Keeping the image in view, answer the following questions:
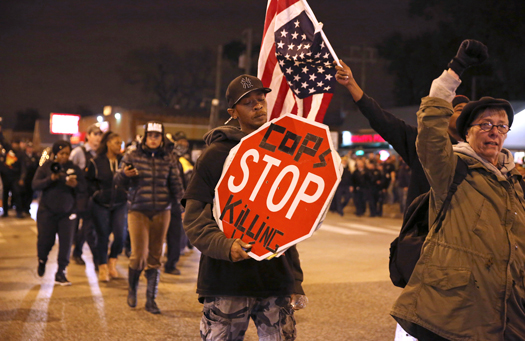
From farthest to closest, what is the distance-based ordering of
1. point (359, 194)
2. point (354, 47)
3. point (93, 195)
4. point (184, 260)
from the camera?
point (354, 47) → point (359, 194) → point (184, 260) → point (93, 195)

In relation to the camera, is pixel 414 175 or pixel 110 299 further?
pixel 110 299

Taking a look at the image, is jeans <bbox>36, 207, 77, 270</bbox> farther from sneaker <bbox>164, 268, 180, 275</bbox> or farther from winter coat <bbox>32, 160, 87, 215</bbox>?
sneaker <bbox>164, 268, 180, 275</bbox>

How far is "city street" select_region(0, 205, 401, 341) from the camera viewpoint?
5730 mm

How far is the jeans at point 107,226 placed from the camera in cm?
837

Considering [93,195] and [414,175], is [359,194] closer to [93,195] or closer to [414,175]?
[93,195]

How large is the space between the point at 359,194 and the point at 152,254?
594 inches

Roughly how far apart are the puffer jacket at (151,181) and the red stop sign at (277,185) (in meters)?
3.58

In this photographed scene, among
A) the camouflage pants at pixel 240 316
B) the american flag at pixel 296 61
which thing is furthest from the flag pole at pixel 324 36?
the camouflage pants at pixel 240 316

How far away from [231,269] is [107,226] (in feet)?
18.7

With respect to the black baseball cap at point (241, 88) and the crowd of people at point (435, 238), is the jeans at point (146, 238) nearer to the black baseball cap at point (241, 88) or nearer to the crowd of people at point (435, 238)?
the crowd of people at point (435, 238)

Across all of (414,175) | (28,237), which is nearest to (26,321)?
(414,175)

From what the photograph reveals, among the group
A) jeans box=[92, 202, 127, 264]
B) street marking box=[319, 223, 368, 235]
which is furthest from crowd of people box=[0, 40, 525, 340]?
street marking box=[319, 223, 368, 235]

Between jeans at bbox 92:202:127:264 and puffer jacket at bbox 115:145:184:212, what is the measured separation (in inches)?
Result: 65.6

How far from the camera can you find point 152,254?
6.46 meters
